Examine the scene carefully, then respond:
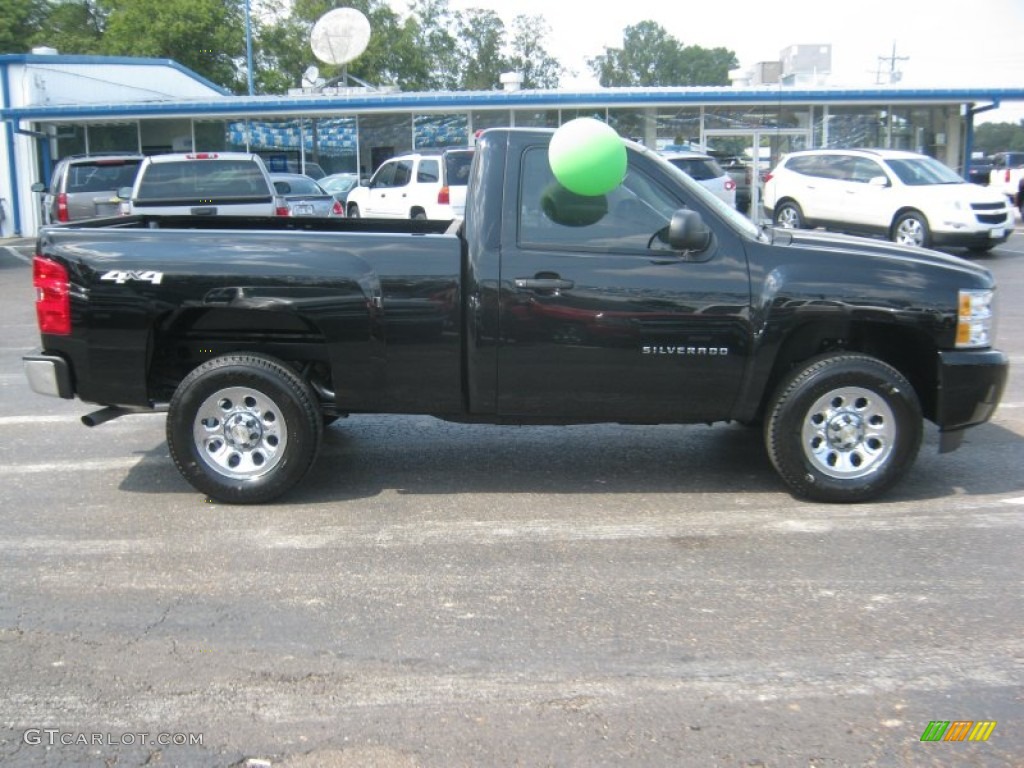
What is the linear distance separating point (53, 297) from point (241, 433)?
1257mm

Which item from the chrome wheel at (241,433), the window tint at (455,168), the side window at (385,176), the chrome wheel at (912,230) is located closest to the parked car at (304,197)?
the side window at (385,176)

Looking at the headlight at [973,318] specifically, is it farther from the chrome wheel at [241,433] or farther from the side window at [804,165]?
the side window at [804,165]

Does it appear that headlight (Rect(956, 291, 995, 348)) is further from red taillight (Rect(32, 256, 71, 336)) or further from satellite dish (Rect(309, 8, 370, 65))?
satellite dish (Rect(309, 8, 370, 65))

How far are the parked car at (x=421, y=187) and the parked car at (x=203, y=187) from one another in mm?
4778

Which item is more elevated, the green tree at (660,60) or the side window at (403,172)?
the green tree at (660,60)

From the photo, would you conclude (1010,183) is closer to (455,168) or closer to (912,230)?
(912,230)

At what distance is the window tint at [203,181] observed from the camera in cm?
1337

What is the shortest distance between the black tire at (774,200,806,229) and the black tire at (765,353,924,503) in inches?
613

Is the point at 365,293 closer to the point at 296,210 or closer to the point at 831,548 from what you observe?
the point at 831,548

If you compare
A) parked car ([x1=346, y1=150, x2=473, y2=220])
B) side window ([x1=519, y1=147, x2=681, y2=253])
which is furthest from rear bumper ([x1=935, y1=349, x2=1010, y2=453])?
parked car ([x1=346, y1=150, x2=473, y2=220])

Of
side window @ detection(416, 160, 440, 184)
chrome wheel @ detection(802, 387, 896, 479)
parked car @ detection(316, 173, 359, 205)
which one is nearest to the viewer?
chrome wheel @ detection(802, 387, 896, 479)

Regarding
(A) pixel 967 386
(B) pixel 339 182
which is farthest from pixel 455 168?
(A) pixel 967 386

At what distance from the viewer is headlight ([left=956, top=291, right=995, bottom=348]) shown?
5.53 m

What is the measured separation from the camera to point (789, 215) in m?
21.0
